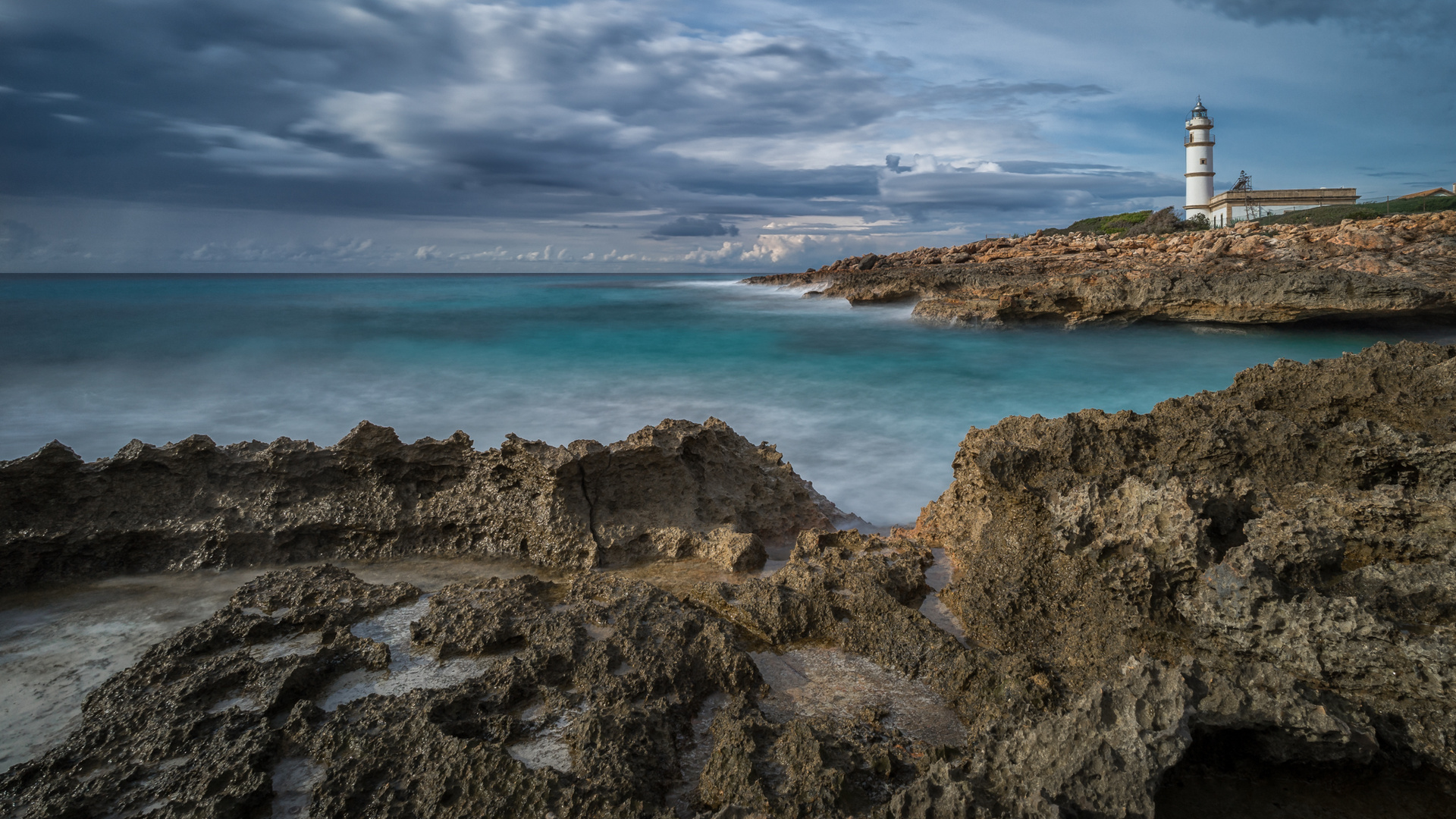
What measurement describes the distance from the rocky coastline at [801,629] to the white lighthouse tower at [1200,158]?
46229 millimetres

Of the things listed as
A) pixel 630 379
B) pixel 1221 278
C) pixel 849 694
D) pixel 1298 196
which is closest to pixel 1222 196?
pixel 1298 196

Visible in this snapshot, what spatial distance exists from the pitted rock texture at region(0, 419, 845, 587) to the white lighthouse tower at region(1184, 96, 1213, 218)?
4740cm

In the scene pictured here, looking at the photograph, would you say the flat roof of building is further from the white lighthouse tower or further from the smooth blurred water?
the smooth blurred water

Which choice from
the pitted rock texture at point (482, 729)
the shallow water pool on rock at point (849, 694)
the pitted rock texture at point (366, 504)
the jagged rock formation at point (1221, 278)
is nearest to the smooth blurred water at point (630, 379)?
the jagged rock formation at point (1221, 278)

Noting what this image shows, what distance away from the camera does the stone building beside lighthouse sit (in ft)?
114

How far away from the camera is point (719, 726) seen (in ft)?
6.84

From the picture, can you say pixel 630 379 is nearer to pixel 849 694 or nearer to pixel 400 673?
pixel 400 673

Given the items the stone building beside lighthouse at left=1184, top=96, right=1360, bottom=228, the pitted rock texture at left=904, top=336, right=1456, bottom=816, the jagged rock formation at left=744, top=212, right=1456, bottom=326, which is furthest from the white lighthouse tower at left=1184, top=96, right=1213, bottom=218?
the pitted rock texture at left=904, top=336, right=1456, bottom=816

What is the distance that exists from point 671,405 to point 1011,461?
7.94 meters

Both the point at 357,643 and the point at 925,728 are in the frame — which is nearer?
the point at 925,728

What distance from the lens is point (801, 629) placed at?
9.22 ft

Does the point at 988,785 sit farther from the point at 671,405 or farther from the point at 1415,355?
the point at 671,405

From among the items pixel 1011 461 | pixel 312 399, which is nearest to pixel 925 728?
pixel 1011 461

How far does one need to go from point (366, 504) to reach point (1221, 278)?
15.2m
